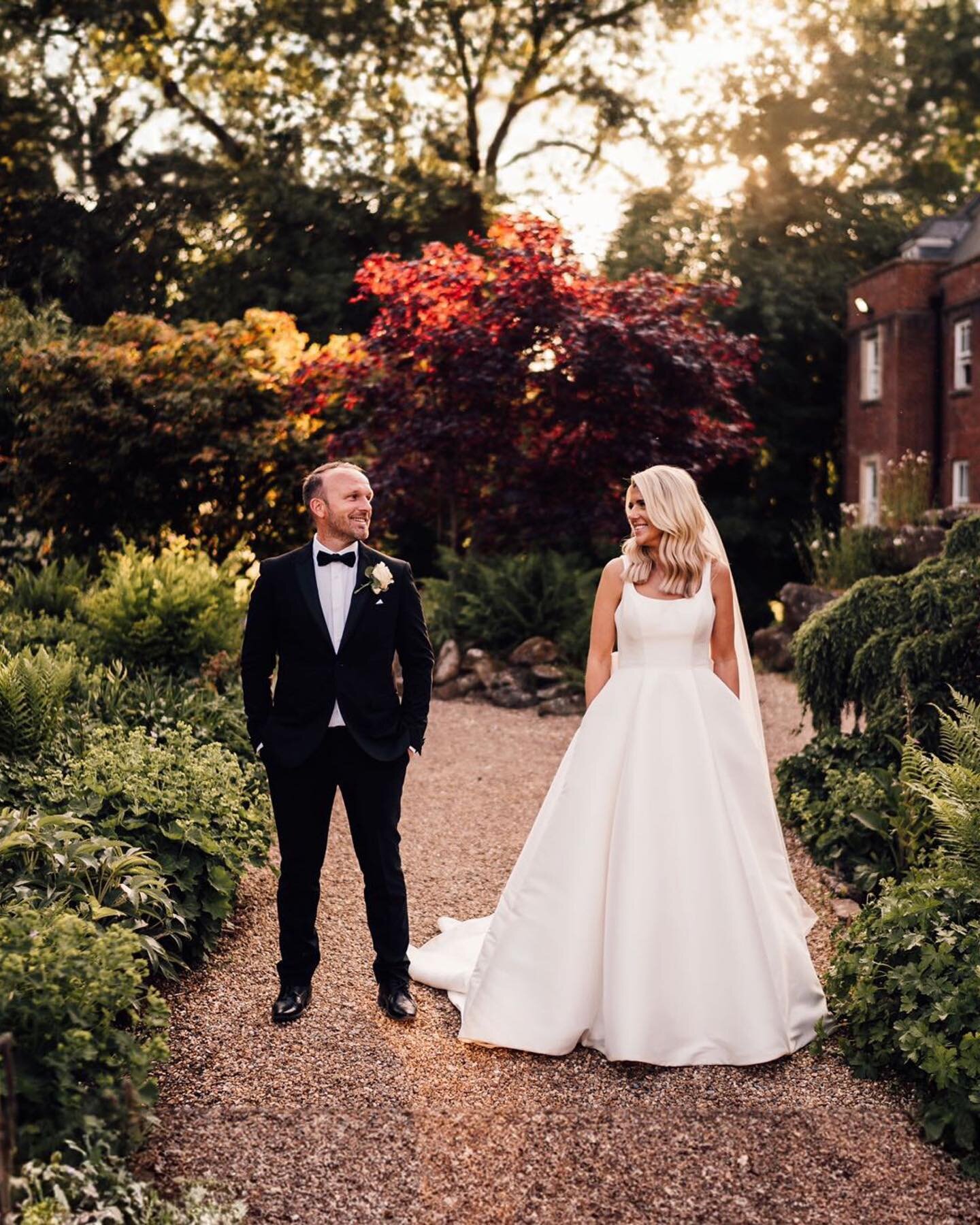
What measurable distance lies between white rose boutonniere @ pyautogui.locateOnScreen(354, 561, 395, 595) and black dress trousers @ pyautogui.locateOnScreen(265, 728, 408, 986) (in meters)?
0.53

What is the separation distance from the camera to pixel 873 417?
23234 mm

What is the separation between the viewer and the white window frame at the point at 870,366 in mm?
23078

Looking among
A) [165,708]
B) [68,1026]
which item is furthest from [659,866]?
[165,708]

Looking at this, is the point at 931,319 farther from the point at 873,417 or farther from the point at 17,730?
the point at 17,730

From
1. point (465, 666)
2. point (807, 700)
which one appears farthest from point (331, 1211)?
point (465, 666)

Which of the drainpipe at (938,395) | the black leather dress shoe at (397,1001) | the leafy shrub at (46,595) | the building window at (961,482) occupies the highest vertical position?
the drainpipe at (938,395)

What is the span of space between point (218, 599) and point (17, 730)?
3012mm

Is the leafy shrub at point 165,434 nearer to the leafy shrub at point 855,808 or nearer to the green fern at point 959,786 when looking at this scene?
the leafy shrub at point 855,808

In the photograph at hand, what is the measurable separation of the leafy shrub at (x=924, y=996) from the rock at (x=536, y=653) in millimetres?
7644

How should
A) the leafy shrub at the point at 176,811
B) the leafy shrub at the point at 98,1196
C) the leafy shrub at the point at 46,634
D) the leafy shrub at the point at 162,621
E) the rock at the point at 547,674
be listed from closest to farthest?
the leafy shrub at the point at 98,1196, the leafy shrub at the point at 176,811, the leafy shrub at the point at 162,621, the leafy shrub at the point at 46,634, the rock at the point at 547,674

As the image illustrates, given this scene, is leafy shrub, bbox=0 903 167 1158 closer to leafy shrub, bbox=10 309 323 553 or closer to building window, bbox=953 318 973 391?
leafy shrub, bbox=10 309 323 553

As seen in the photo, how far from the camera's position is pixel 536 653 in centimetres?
1247

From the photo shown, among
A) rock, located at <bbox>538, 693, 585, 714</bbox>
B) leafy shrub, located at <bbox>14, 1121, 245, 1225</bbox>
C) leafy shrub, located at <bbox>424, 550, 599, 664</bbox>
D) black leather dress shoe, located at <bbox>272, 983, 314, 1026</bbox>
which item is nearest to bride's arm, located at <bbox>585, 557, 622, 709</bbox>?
black leather dress shoe, located at <bbox>272, 983, 314, 1026</bbox>

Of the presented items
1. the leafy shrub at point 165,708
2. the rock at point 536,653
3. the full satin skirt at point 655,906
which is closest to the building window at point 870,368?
the rock at point 536,653
